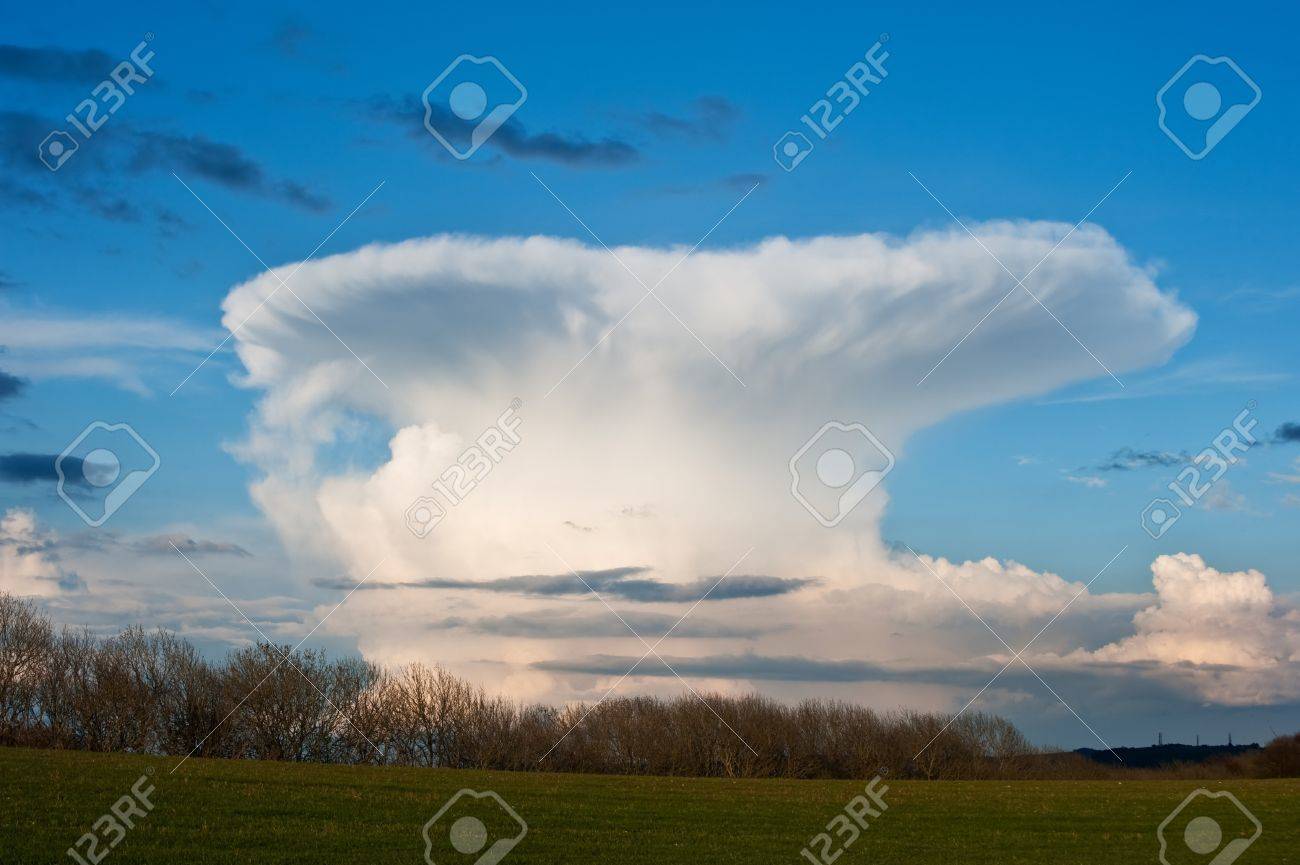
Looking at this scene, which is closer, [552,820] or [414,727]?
[552,820]

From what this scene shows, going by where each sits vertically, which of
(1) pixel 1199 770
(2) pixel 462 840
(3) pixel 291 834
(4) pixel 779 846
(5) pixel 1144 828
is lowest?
(1) pixel 1199 770

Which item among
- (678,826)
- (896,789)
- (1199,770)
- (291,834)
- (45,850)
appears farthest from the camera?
(1199,770)

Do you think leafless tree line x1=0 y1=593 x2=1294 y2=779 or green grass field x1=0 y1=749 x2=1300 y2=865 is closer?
green grass field x1=0 y1=749 x2=1300 y2=865

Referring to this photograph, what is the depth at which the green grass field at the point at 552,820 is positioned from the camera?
91.9ft

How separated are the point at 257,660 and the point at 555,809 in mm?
71295

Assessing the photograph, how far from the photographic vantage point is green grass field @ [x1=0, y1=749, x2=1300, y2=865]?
91.9 ft

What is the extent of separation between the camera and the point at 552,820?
36250mm

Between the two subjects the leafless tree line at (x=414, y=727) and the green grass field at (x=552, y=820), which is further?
the leafless tree line at (x=414, y=727)

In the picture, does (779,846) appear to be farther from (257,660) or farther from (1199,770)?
(1199,770)

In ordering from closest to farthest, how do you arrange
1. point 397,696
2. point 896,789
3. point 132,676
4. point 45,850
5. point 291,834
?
point 45,850
point 291,834
point 896,789
point 132,676
point 397,696

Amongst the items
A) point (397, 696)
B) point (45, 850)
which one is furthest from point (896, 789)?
point (397, 696)

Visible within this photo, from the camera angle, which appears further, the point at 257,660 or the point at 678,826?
the point at 257,660

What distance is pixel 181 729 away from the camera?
312 ft

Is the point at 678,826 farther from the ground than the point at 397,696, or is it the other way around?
the point at 397,696
